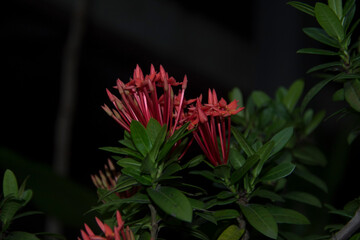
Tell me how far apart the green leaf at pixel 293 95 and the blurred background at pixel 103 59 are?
1.21 metres

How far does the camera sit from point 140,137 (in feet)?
1.23

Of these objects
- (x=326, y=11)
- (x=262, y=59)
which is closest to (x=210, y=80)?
(x=262, y=59)

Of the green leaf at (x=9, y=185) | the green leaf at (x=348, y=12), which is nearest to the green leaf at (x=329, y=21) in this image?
the green leaf at (x=348, y=12)

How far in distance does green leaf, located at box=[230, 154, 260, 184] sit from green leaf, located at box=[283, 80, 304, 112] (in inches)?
12.6

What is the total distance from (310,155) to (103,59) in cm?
194

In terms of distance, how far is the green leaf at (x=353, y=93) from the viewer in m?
0.44

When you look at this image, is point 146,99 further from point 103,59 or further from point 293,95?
point 103,59

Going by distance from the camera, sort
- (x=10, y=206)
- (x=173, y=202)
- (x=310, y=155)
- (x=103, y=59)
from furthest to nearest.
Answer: (x=103, y=59)
(x=310, y=155)
(x=10, y=206)
(x=173, y=202)

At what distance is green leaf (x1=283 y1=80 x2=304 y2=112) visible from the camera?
70cm

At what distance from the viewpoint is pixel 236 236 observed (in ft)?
1.33

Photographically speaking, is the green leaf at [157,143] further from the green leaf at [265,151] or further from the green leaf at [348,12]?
the green leaf at [348,12]

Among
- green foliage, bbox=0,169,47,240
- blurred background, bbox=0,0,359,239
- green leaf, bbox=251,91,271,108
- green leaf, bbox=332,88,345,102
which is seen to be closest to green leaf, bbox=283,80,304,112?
green leaf, bbox=251,91,271,108

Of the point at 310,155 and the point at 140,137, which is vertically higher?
the point at 140,137

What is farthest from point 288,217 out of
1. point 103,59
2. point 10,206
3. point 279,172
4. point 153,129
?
point 103,59
